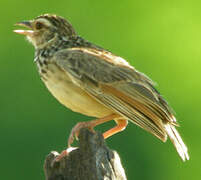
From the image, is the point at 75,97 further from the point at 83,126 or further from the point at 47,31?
the point at 47,31

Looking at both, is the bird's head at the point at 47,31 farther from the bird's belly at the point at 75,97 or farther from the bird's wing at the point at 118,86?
the bird's belly at the point at 75,97

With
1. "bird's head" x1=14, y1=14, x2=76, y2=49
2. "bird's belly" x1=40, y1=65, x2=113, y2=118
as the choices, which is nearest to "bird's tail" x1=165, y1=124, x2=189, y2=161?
"bird's belly" x1=40, y1=65, x2=113, y2=118

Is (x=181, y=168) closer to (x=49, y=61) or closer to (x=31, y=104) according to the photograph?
(x=31, y=104)

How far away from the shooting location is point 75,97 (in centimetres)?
951

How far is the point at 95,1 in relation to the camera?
1817cm

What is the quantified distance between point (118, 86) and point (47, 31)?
159 centimetres

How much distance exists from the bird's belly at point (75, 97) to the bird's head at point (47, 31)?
1.18 metres

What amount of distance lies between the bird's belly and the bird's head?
1182mm

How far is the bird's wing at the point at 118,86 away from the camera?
8961 mm

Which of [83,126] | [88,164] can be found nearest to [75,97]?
[83,126]

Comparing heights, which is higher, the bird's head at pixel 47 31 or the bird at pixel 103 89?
the bird's head at pixel 47 31

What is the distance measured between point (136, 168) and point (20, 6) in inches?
173

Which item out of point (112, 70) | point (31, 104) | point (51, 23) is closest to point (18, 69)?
point (31, 104)

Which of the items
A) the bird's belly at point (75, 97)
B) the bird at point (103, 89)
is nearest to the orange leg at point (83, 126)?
the bird at point (103, 89)
